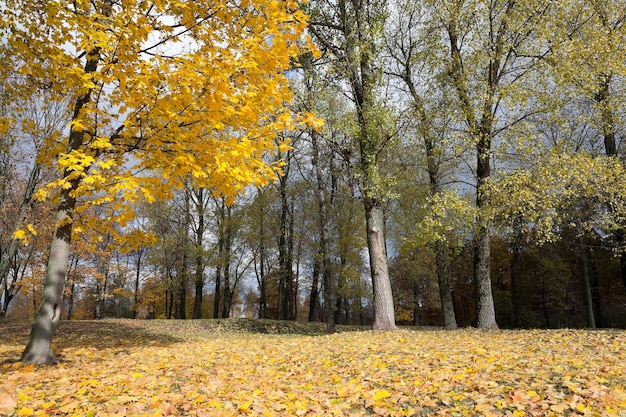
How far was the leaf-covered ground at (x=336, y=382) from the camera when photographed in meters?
3.54

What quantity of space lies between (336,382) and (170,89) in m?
4.28

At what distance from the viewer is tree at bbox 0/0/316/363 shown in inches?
178

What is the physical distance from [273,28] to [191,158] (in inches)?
76.1

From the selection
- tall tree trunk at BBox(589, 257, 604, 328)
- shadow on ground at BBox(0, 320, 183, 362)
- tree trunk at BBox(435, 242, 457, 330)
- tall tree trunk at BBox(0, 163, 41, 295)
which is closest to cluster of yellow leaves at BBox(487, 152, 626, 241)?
tree trunk at BBox(435, 242, 457, 330)

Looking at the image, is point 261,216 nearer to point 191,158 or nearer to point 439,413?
point 191,158

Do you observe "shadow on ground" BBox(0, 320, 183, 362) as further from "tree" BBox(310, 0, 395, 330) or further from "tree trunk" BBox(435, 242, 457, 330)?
"tree trunk" BBox(435, 242, 457, 330)

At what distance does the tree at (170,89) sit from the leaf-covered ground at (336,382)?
1.71m

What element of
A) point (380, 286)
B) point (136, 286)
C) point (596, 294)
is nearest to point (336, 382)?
point (380, 286)

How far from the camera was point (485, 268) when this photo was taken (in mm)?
11688

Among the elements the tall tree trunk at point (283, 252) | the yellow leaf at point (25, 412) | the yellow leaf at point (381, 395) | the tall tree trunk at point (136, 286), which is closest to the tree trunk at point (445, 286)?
the tall tree trunk at point (283, 252)

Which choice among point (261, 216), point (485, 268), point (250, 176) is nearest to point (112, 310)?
point (261, 216)

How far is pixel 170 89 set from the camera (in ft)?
15.8

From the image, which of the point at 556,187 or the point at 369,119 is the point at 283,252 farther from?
the point at 556,187

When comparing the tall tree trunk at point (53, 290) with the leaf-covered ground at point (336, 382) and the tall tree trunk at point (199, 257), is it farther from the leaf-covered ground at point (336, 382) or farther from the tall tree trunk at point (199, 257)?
the tall tree trunk at point (199, 257)
